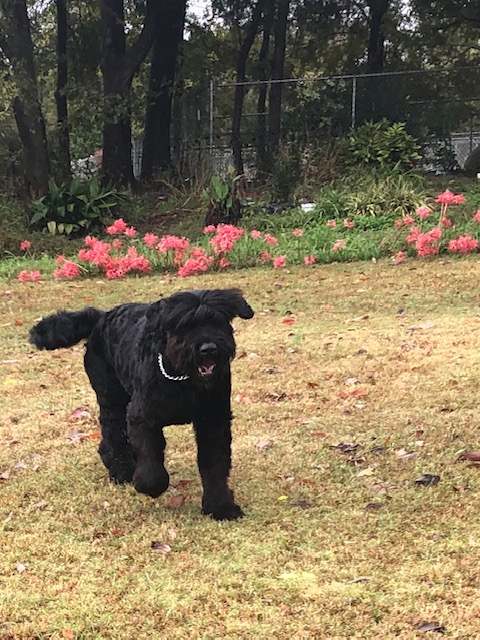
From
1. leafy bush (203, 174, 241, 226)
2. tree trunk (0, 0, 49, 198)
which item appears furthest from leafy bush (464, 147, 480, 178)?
tree trunk (0, 0, 49, 198)

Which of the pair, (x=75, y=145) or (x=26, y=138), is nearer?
(x=26, y=138)

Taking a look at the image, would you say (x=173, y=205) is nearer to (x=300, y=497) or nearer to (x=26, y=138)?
(x=26, y=138)

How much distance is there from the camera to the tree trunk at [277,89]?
720 inches

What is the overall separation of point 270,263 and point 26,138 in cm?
721

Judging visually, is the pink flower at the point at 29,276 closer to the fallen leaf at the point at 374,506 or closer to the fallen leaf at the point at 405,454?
the fallen leaf at the point at 405,454

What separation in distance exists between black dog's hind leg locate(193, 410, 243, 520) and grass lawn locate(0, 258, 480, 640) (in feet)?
0.30

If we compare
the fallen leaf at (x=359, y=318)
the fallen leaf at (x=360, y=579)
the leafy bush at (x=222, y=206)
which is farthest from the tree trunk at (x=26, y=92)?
the fallen leaf at (x=360, y=579)

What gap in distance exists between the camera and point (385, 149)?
16109 mm

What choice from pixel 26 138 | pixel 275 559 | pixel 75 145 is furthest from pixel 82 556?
pixel 75 145

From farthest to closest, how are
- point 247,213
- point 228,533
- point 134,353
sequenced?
point 247,213 < point 134,353 < point 228,533

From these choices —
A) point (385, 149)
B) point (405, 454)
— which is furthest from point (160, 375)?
point (385, 149)

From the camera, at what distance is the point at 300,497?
3934mm

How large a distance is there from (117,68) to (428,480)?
15337mm

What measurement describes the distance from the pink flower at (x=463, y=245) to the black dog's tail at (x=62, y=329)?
729 centimetres
